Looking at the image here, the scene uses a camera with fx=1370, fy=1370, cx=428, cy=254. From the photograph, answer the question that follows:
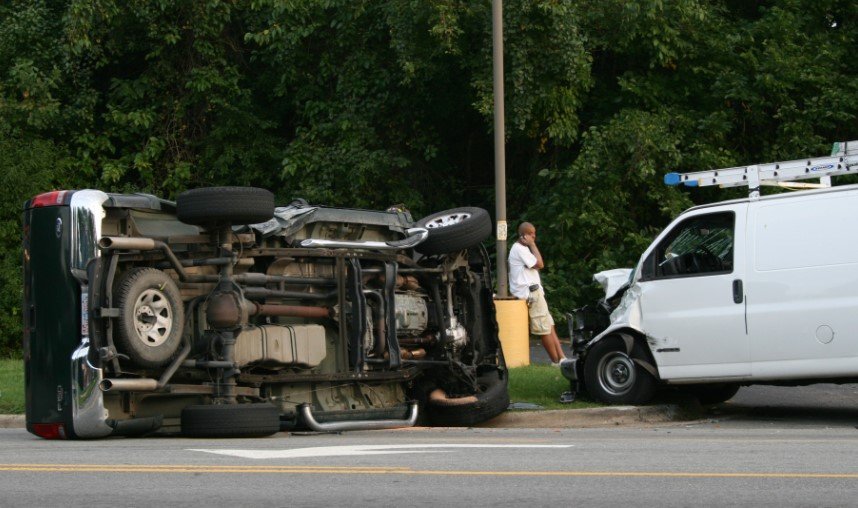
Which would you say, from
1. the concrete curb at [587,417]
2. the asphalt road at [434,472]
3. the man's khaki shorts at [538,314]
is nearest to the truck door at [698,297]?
the concrete curb at [587,417]

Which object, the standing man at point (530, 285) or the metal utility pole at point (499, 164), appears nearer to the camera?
the standing man at point (530, 285)

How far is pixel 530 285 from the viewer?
16812mm

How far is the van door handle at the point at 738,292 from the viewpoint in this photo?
12.5 meters

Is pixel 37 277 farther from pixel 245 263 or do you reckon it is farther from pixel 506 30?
pixel 506 30

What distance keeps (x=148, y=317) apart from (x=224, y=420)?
37.6 inches

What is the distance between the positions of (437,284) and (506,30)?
402 inches

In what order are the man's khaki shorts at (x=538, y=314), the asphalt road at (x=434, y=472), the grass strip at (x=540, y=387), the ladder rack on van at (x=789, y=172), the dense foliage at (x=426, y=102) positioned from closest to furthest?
the asphalt road at (x=434, y=472), the ladder rack on van at (x=789, y=172), the grass strip at (x=540, y=387), the man's khaki shorts at (x=538, y=314), the dense foliage at (x=426, y=102)

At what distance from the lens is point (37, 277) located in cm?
1017

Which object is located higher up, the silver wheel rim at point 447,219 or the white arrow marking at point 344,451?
the silver wheel rim at point 447,219

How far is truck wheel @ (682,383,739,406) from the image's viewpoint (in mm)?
14008

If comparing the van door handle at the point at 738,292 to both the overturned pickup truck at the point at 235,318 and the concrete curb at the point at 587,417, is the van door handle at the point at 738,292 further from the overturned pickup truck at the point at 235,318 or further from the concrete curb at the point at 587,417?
the overturned pickup truck at the point at 235,318

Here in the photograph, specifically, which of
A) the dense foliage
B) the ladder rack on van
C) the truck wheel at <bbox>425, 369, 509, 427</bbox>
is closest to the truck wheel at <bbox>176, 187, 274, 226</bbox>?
the truck wheel at <bbox>425, 369, 509, 427</bbox>

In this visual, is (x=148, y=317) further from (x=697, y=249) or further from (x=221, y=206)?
(x=697, y=249)

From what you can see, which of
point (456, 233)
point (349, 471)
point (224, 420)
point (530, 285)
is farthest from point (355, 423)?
point (530, 285)
